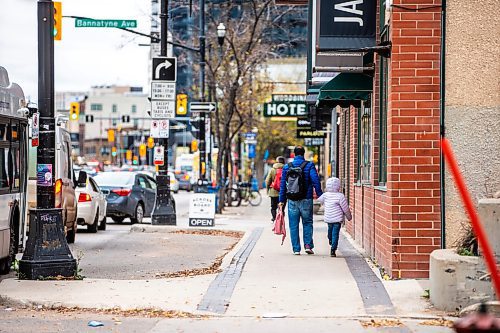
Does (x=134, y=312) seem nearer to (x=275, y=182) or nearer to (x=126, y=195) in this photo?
(x=275, y=182)

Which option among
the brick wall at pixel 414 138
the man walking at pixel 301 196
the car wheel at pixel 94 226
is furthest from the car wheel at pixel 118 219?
the brick wall at pixel 414 138

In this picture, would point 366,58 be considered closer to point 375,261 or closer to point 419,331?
point 375,261

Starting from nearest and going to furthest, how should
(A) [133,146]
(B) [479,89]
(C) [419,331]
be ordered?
1. (C) [419,331]
2. (B) [479,89]
3. (A) [133,146]

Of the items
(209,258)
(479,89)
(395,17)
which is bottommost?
(209,258)

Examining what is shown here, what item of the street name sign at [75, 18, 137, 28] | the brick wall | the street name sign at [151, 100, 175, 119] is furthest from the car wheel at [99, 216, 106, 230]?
the brick wall

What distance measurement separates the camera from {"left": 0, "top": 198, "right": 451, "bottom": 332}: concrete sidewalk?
1023 cm

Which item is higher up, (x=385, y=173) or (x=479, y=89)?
(x=479, y=89)

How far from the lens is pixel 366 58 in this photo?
14.5 metres

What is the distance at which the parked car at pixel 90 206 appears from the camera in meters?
23.9

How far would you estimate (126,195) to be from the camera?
28.6 metres

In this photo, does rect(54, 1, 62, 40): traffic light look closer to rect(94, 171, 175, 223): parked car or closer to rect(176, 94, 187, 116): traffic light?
rect(94, 171, 175, 223): parked car

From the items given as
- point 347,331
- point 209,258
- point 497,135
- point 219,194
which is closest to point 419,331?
point 347,331

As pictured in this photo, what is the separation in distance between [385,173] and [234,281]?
266cm

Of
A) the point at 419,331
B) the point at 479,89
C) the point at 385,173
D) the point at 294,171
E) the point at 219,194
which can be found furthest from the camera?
the point at 219,194
